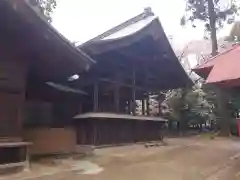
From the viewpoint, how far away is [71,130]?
10.7 m

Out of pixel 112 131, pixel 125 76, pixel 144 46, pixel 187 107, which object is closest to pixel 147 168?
pixel 112 131

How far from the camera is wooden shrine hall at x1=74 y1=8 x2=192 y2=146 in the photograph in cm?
1066

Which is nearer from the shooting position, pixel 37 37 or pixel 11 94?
pixel 37 37

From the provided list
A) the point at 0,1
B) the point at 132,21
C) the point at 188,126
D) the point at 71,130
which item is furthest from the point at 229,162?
the point at 188,126

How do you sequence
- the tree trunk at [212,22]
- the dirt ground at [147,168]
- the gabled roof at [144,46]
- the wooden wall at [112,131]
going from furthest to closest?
1. the tree trunk at [212,22]
2. the wooden wall at [112,131]
3. the gabled roof at [144,46]
4. the dirt ground at [147,168]

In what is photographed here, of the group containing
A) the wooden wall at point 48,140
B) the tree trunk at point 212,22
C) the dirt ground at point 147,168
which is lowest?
the dirt ground at point 147,168

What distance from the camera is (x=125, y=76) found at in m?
13.1

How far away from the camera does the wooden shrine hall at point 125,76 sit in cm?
1066

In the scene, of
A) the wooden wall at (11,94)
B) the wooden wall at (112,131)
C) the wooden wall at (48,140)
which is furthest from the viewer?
the wooden wall at (112,131)

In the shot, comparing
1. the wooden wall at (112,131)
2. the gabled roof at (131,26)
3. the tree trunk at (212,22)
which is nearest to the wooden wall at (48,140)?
the wooden wall at (112,131)

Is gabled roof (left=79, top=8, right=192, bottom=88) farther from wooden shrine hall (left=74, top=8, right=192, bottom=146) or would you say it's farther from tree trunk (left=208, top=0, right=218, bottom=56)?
tree trunk (left=208, top=0, right=218, bottom=56)

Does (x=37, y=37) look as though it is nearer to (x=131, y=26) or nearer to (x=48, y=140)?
(x=48, y=140)

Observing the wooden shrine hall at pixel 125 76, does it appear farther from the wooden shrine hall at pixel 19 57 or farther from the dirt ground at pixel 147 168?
the wooden shrine hall at pixel 19 57

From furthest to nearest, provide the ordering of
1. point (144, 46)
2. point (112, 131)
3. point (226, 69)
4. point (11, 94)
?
point (144, 46), point (112, 131), point (11, 94), point (226, 69)
